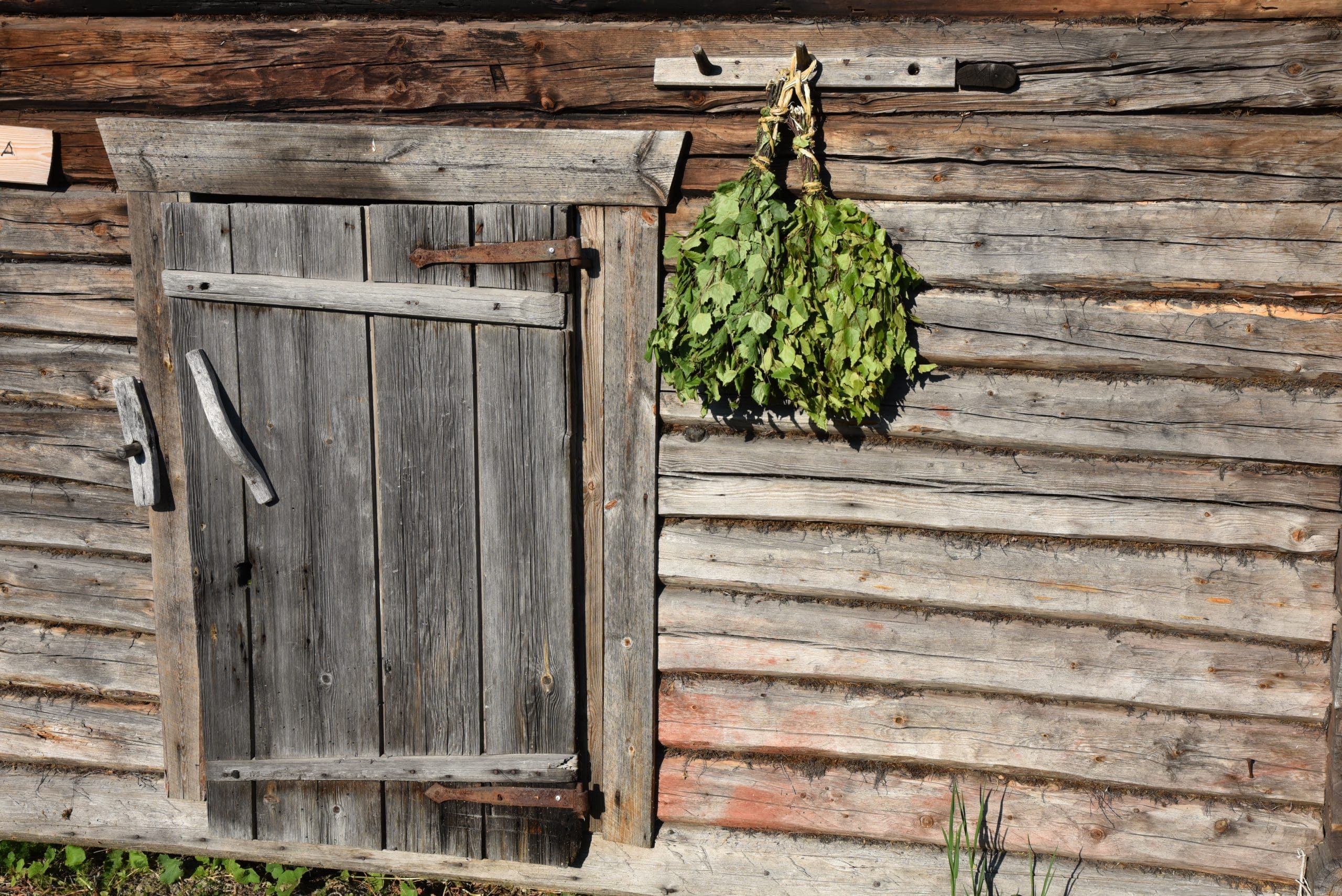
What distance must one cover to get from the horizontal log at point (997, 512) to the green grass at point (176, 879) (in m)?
1.55

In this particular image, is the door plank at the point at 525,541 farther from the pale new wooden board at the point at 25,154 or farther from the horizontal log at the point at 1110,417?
the pale new wooden board at the point at 25,154

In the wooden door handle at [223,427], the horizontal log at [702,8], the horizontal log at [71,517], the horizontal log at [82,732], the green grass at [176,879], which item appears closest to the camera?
the horizontal log at [702,8]

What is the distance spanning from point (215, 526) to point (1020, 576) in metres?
2.25

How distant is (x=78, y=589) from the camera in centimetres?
303

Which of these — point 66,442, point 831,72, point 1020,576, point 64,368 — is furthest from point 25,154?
point 1020,576

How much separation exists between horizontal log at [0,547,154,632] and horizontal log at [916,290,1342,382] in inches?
97.0

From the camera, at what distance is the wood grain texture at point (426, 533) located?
101 inches

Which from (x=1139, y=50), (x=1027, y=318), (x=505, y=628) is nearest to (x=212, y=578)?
(x=505, y=628)

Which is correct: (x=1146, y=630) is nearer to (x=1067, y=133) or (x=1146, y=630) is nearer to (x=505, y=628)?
(x=1067, y=133)

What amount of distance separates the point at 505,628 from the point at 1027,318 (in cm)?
163

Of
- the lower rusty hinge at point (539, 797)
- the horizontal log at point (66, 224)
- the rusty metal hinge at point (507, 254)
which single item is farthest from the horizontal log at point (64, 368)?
the lower rusty hinge at point (539, 797)

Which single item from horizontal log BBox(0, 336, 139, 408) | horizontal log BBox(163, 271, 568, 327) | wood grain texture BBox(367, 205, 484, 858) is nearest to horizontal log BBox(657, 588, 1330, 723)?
wood grain texture BBox(367, 205, 484, 858)

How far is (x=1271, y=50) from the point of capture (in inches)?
90.1

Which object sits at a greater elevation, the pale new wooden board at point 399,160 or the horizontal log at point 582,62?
the horizontal log at point 582,62
